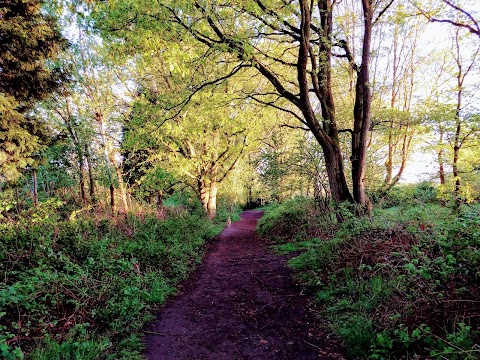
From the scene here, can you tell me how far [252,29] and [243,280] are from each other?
6400 mm

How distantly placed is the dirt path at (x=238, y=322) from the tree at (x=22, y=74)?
724 centimetres

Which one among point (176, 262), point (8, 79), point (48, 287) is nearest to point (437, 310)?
point (48, 287)

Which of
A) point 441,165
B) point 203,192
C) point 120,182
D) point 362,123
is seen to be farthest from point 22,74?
point 441,165

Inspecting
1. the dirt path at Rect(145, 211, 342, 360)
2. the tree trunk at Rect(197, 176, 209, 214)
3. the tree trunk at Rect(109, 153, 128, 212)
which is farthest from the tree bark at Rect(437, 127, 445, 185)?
the tree trunk at Rect(109, 153, 128, 212)

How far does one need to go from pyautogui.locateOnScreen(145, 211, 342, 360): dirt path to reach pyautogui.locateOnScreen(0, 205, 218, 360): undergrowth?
0.41 m

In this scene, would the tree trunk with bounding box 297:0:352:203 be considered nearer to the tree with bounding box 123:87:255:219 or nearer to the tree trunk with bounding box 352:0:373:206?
the tree trunk with bounding box 352:0:373:206

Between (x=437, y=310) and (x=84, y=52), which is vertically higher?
(x=84, y=52)

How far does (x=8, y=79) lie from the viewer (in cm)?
895

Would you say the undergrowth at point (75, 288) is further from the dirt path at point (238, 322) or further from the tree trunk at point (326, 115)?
the tree trunk at point (326, 115)

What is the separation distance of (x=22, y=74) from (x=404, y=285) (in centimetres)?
1207

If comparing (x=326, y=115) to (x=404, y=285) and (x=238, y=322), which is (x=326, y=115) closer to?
(x=404, y=285)

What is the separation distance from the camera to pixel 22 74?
902 cm

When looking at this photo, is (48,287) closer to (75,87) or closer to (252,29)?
(252,29)

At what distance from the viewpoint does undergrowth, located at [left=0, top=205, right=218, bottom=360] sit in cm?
315
